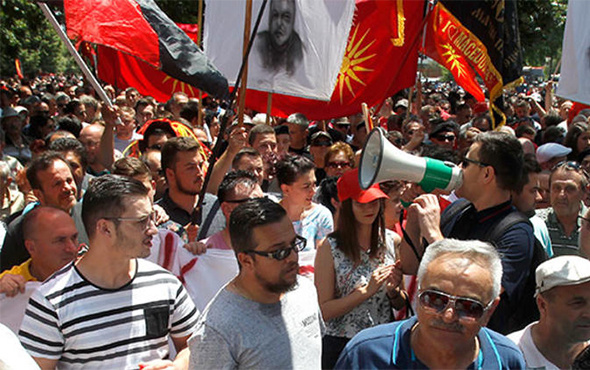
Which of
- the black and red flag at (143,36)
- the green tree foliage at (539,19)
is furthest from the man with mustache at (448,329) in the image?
the green tree foliage at (539,19)

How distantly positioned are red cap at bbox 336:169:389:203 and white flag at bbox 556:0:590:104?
5.41 feet

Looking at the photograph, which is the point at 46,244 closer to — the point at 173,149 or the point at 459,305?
the point at 173,149

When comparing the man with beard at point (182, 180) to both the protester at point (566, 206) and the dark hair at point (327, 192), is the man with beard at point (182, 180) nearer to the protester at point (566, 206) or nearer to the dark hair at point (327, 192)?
the dark hair at point (327, 192)

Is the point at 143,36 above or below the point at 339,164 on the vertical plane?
above

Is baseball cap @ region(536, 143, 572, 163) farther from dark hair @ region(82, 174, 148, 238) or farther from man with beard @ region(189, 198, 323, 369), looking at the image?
dark hair @ region(82, 174, 148, 238)

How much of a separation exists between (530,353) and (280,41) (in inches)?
165

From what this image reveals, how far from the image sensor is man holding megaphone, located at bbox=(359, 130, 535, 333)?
9.37 ft

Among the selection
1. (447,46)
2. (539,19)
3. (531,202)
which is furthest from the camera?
(539,19)

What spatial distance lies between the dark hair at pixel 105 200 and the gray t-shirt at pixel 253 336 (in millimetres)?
563

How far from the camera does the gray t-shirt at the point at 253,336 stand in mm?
2338

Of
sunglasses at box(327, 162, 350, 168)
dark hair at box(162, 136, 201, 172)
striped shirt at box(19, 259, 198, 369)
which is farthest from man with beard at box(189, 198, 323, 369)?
sunglasses at box(327, 162, 350, 168)

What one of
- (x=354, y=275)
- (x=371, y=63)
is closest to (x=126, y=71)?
(x=371, y=63)

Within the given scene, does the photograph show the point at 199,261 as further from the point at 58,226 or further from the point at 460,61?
the point at 460,61

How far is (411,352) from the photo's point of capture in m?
2.07
